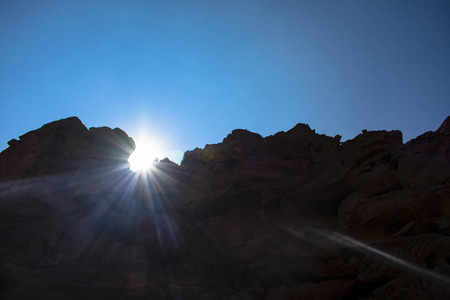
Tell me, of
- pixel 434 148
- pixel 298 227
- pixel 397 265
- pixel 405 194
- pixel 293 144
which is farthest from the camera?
pixel 293 144

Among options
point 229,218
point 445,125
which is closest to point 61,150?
point 229,218

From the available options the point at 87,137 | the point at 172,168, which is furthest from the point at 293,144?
the point at 87,137

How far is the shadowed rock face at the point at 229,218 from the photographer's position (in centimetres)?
1515

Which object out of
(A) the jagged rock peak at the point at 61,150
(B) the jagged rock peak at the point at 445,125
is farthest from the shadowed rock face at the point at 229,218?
(B) the jagged rock peak at the point at 445,125

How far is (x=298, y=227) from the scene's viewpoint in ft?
72.5

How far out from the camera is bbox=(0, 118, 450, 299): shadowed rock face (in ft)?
49.7

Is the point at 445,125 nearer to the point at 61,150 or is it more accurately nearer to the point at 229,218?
the point at 229,218

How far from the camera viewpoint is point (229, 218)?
25062 millimetres

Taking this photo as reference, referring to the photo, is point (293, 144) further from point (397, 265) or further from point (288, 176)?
point (397, 265)

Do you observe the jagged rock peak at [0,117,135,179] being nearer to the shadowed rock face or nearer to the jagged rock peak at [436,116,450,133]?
the shadowed rock face

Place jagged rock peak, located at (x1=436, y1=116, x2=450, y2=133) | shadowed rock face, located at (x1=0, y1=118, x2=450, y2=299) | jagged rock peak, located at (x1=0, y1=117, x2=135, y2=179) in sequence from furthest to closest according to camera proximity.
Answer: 1. jagged rock peak, located at (x1=436, y1=116, x2=450, y2=133)
2. jagged rock peak, located at (x1=0, y1=117, x2=135, y2=179)
3. shadowed rock face, located at (x1=0, y1=118, x2=450, y2=299)

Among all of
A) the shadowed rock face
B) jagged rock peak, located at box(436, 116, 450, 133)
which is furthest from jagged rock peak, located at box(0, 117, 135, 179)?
jagged rock peak, located at box(436, 116, 450, 133)

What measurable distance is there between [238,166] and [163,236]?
10.2m

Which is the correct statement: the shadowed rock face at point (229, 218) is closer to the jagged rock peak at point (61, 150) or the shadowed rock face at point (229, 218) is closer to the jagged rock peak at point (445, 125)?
the jagged rock peak at point (61, 150)
